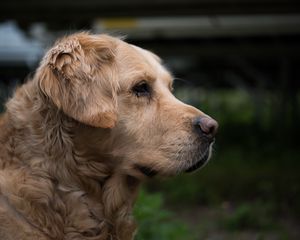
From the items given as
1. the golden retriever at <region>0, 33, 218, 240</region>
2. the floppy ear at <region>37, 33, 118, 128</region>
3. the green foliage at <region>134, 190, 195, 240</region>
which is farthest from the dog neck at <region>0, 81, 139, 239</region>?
the green foliage at <region>134, 190, 195, 240</region>

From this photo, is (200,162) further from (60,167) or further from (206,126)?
(60,167)

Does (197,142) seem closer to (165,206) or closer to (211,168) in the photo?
(165,206)

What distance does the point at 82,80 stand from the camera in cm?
349

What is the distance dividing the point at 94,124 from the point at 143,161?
36 centimetres

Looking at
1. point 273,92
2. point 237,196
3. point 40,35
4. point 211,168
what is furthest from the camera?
point 273,92

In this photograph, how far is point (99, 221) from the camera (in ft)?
12.0

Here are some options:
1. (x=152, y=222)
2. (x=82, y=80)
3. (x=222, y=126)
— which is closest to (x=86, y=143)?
(x=82, y=80)

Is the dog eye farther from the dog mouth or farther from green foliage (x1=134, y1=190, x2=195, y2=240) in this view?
green foliage (x1=134, y1=190, x2=195, y2=240)

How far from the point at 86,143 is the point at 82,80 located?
1.11ft

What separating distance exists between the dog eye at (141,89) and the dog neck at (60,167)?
0.27 meters

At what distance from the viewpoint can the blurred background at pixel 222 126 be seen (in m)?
5.93

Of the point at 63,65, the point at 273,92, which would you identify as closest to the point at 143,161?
the point at 63,65

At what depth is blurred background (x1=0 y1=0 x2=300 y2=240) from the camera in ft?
19.5

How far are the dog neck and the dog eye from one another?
27 cm
